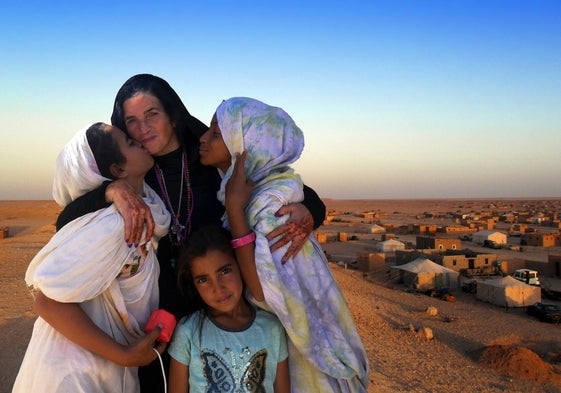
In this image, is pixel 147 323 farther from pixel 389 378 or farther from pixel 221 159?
pixel 389 378

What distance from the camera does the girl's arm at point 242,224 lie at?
2.50 metres

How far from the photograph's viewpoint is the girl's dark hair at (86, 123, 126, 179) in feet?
8.09

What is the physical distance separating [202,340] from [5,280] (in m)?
15.2

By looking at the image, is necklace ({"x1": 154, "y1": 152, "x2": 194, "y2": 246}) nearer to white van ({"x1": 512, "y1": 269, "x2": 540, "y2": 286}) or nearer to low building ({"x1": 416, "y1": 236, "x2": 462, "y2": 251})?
white van ({"x1": 512, "y1": 269, "x2": 540, "y2": 286})

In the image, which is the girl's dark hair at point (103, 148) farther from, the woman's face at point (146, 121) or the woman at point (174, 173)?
the woman's face at point (146, 121)

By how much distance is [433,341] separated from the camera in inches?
598

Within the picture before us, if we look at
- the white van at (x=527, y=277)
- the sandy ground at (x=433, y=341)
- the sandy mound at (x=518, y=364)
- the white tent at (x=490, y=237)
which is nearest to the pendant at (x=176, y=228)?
the sandy ground at (x=433, y=341)

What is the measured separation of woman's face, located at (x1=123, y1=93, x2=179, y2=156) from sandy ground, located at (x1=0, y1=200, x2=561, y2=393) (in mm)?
6511

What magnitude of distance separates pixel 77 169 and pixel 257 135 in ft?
2.85

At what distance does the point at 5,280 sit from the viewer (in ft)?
51.2

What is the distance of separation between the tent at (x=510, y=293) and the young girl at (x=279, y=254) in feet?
68.3

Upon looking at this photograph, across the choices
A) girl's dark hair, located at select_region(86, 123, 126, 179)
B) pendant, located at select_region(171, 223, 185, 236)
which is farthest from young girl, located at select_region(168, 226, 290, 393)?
girl's dark hair, located at select_region(86, 123, 126, 179)

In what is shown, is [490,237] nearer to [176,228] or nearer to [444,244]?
[444,244]

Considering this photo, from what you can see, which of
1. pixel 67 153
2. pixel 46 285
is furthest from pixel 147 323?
pixel 67 153
